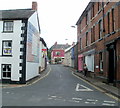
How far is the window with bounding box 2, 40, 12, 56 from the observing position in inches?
813

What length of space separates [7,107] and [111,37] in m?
11.5

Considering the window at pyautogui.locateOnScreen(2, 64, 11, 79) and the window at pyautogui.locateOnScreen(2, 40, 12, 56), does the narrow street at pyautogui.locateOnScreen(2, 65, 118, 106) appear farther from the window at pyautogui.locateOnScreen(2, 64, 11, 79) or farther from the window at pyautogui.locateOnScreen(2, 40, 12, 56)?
the window at pyautogui.locateOnScreen(2, 40, 12, 56)

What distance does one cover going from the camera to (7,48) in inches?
816

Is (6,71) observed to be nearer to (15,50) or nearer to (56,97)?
(15,50)

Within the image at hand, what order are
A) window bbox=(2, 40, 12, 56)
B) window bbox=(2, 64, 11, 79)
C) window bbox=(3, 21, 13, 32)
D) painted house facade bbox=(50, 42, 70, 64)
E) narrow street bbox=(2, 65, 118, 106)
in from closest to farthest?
narrow street bbox=(2, 65, 118, 106) < window bbox=(2, 64, 11, 79) < window bbox=(2, 40, 12, 56) < window bbox=(3, 21, 13, 32) < painted house facade bbox=(50, 42, 70, 64)

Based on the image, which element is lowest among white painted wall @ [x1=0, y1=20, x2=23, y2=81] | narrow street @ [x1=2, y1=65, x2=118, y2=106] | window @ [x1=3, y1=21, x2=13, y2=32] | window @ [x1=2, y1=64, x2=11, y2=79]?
narrow street @ [x1=2, y1=65, x2=118, y2=106]

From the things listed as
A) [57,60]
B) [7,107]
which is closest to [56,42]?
[57,60]

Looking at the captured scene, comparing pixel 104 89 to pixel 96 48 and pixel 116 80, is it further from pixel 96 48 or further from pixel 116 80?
pixel 96 48

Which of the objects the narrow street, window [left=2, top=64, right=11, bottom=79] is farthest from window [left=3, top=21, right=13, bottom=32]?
the narrow street

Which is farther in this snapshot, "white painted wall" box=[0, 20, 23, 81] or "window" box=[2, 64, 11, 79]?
"window" box=[2, 64, 11, 79]

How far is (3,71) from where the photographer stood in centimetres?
2042

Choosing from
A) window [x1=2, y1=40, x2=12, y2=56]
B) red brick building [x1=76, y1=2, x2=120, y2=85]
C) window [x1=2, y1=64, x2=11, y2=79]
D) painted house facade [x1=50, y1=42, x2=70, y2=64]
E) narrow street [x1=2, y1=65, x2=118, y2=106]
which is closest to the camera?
narrow street [x1=2, y1=65, x2=118, y2=106]

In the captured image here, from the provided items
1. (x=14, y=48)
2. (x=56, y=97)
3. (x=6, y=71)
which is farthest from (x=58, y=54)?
(x=56, y=97)

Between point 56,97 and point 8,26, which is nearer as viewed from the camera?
point 56,97
